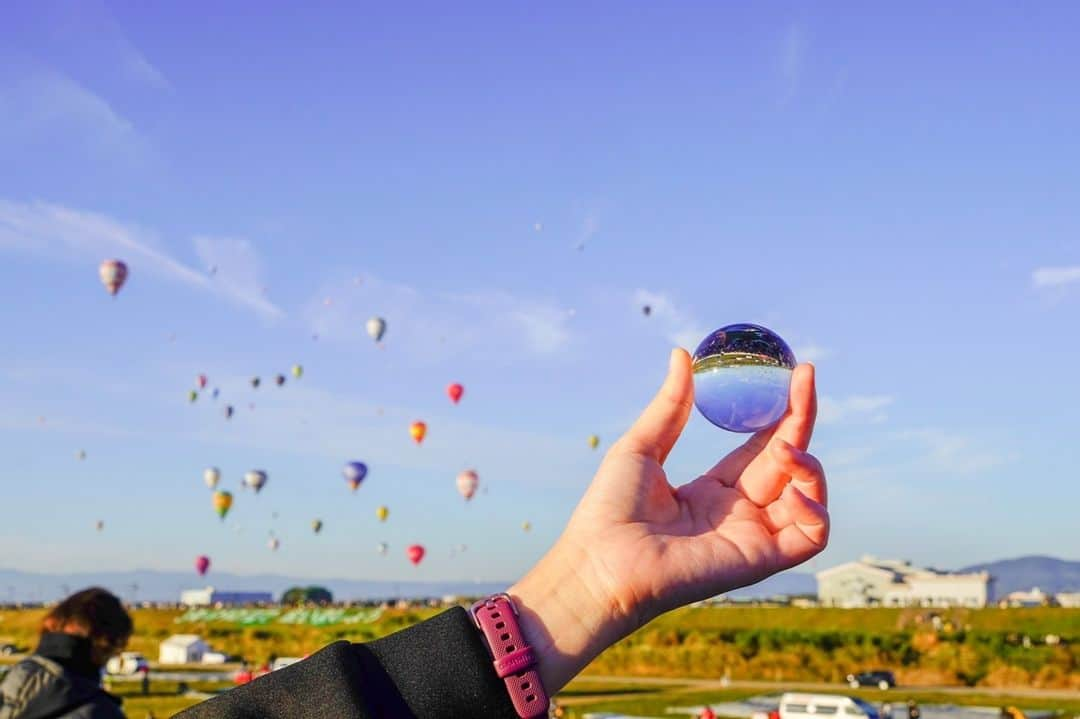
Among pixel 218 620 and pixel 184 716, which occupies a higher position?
pixel 184 716

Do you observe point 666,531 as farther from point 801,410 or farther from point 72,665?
point 72,665

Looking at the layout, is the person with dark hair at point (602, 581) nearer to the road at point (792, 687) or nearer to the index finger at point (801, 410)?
the index finger at point (801, 410)

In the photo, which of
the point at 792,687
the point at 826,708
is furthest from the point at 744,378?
the point at 792,687

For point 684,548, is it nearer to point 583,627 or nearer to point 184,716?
point 583,627

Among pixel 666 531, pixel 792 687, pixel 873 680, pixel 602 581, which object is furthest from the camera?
pixel 873 680

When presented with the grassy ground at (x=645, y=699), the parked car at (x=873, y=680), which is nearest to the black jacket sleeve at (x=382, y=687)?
the grassy ground at (x=645, y=699)

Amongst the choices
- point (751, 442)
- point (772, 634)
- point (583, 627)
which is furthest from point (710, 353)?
point (772, 634)

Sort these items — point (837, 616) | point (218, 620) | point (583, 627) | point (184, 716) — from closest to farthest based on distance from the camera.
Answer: point (184, 716), point (583, 627), point (837, 616), point (218, 620)

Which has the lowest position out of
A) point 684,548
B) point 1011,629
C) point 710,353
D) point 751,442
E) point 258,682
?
point 1011,629
